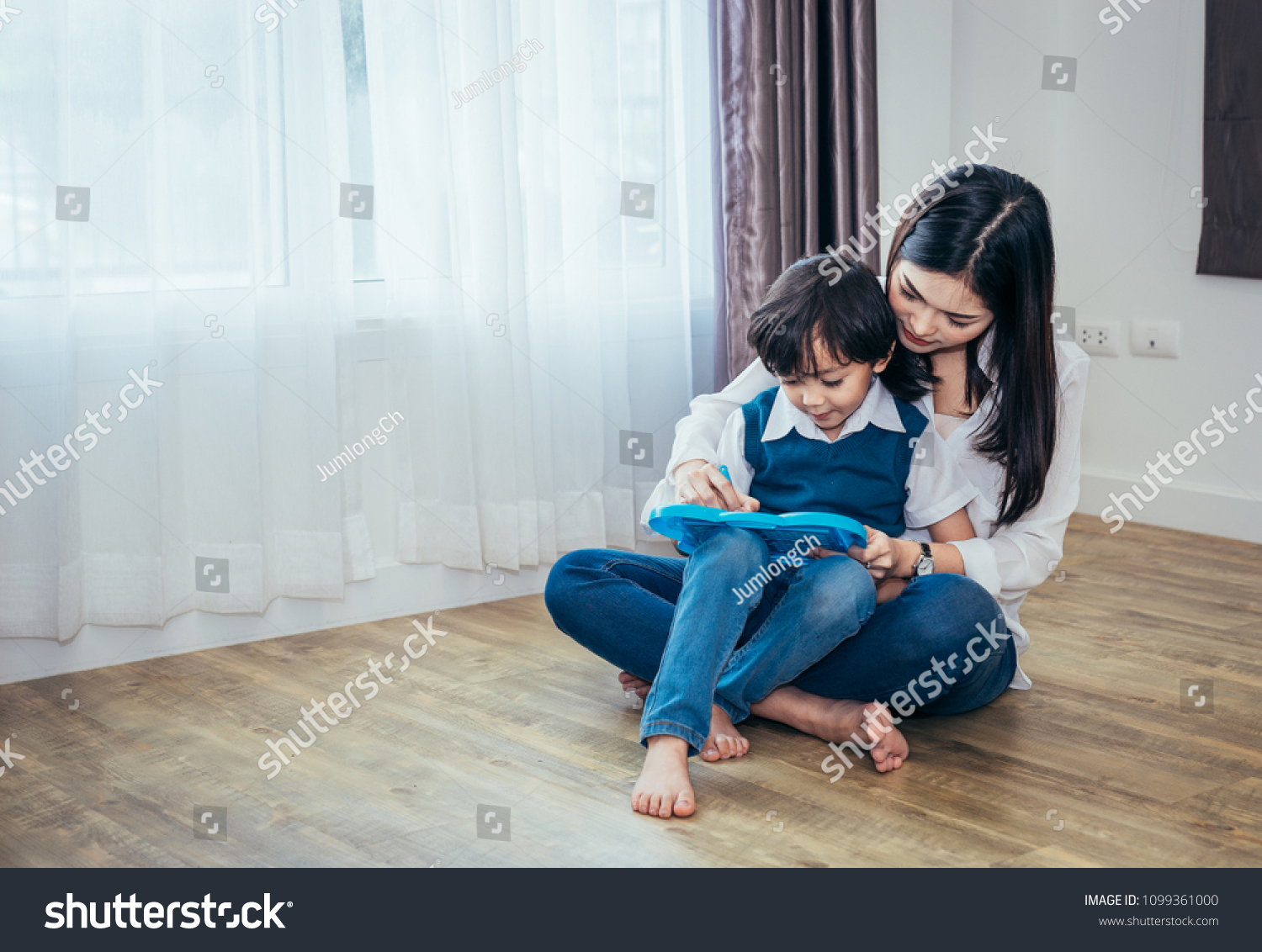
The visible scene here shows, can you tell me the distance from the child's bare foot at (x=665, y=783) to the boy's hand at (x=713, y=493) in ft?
0.98

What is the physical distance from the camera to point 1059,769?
1.55 m

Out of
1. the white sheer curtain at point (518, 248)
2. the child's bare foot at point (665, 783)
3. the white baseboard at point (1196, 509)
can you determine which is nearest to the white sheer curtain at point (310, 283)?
the white sheer curtain at point (518, 248)

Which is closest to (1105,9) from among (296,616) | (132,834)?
(296,616)

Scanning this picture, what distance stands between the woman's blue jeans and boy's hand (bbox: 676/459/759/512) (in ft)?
0.38

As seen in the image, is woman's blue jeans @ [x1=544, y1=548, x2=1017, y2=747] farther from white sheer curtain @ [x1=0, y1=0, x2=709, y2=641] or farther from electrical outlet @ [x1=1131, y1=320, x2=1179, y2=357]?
electrical outlet @ [x1=1131, y1=320, x2=1179, y2=357]

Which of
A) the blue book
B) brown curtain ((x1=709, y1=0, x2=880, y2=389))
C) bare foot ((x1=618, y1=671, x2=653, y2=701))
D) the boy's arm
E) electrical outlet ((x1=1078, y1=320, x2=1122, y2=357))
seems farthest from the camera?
electrical outlet ((x1=1078, y1=320, x2=1122, y2=357))

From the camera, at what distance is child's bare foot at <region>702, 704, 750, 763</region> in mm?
1579

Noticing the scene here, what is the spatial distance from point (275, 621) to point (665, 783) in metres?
1.06

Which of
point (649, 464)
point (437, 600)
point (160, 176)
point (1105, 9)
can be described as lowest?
point (437, 600)

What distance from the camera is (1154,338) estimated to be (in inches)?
117

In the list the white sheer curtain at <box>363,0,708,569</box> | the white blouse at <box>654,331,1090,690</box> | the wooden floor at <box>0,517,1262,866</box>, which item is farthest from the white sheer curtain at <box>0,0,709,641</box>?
the white blouse at <box>654,331,1090,690</box>

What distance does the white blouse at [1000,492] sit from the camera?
162cm

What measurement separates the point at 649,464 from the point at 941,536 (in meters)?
1.06

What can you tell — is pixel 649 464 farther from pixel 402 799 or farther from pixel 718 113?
pixel 402 799
